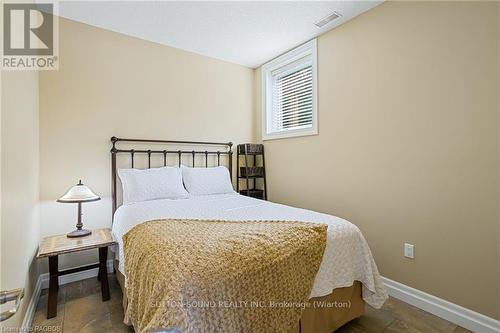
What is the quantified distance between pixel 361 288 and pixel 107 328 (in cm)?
180

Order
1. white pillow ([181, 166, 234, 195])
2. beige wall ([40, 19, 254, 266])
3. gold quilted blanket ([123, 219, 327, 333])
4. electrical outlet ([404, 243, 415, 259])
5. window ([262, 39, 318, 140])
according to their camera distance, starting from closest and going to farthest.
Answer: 1. gold quilted blanket ([123, 219, 327, 333])
2. electrical outlet ([404, 243, 415, 259])
3. beige wall ([40, 19, 254, 266])
4. white pillow ([181, 166, 234, 195])
5. window ([262, 39, 318, 140])

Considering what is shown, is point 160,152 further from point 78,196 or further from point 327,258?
point 327,258

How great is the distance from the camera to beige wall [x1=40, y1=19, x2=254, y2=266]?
237 cm

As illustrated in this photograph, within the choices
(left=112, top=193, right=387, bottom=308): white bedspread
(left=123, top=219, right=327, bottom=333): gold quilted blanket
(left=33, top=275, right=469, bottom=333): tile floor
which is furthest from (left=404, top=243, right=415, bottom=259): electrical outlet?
(left=123, top=219, right=327, bottom=333): gold quilted blanket

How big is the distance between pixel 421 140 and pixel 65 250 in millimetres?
2941

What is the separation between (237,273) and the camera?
1145mm

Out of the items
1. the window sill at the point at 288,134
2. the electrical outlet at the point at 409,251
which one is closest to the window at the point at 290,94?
the window sill at the point at 288,134

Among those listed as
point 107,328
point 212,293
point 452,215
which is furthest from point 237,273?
point 452,215

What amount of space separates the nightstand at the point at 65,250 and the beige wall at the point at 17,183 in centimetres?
12

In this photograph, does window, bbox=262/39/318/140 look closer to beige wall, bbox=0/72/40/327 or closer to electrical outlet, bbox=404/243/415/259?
electrical outlet, bbox=404/243/415/259

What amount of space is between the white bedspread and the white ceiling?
1853 mm

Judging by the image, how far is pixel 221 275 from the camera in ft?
3.63

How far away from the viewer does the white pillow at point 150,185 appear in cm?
247

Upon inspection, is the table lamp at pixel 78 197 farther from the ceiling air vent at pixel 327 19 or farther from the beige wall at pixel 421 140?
the ceiling air vent at pixel 327 19
